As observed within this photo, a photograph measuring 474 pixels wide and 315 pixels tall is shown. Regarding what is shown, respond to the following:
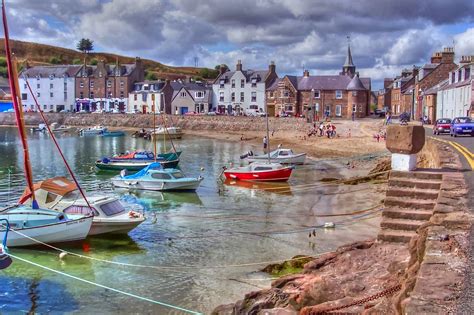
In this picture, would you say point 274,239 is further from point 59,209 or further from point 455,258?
point 455,258

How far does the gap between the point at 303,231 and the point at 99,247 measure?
358 inches

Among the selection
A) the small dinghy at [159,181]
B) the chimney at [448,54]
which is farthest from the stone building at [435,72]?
the small dinghy at [159,181]

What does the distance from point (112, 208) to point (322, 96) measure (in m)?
77.1

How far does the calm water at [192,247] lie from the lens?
16.0 meters

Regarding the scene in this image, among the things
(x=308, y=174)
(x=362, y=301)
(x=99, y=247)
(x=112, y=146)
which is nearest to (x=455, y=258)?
(x=362, y=301)

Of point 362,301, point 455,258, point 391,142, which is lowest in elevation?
point 362,301

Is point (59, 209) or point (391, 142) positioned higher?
point (391, 142)

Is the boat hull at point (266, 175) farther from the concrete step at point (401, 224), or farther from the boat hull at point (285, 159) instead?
the concrete step at point (401, 224)

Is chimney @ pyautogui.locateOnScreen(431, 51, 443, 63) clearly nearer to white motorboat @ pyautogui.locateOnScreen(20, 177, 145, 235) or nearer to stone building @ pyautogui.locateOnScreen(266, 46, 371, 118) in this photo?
stone building @ pyautogui.locateOnScreen(266, 46, 371, 118)

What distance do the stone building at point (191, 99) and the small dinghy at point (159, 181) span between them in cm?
8016

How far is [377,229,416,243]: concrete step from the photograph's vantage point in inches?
444

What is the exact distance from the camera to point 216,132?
9738cm

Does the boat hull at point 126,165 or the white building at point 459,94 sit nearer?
the boat hull at point 126,165

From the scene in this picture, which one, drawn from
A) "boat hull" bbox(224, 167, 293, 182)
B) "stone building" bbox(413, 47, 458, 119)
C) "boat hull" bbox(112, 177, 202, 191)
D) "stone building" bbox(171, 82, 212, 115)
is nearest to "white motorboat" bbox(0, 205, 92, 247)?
"boat hull" bbox(112, 177, 202, 191)
